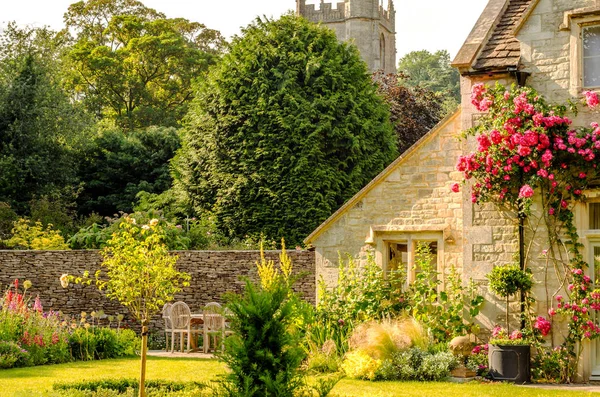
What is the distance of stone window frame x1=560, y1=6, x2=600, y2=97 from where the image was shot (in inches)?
534

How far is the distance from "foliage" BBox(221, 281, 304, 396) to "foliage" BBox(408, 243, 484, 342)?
18.7 ft

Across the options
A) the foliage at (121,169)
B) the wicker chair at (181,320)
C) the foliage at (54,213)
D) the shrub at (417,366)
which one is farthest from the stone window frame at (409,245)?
the foliage at (121,169)

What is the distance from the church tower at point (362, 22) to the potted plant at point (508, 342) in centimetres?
4553

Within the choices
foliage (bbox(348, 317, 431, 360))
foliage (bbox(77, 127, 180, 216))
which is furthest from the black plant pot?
foliage (bbox(77, 127, 180, 216))

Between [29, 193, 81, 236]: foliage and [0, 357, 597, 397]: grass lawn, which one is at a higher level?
[29, 193, 81, 236]: foliage

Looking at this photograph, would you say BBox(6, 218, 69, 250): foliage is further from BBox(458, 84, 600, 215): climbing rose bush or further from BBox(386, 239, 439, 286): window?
BBox(458, 84, 600, 215): climbing rose bush

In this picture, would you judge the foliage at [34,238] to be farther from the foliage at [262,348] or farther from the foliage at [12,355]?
the foliage at [262,348]

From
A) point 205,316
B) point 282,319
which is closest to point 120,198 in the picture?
point 205,316

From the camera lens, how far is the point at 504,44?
14367 millimetres

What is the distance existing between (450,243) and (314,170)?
26.1ft

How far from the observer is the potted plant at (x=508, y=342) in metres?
13.1

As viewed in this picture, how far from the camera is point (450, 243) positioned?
15023 millimetres

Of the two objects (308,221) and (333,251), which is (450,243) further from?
(308,221)

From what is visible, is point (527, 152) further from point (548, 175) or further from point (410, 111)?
point (410, 111)
